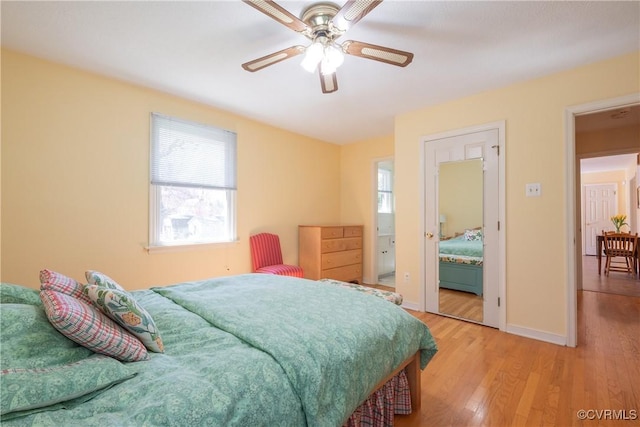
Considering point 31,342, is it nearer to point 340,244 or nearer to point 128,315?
point 128,315

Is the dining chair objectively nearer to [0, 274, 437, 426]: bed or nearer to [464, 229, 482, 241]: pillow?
[464, 229, 482, 241]: pillow

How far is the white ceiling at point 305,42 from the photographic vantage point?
1.80 m

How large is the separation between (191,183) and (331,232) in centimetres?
198

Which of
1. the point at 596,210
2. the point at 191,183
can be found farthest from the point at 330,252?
the point at 596,210

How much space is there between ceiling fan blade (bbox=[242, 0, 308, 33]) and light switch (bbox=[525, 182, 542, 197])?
7.94 ft

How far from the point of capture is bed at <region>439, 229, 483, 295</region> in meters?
3.12

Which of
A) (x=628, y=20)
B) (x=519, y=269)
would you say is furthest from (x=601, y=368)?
(x=628, y=20)

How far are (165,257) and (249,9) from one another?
2.44m

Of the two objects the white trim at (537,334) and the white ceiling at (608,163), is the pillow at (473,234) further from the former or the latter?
the white ceiling at (608,163)

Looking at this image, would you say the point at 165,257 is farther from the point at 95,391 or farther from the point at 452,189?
the point at 452,189

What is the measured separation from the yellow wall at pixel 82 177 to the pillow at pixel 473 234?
2658 mm

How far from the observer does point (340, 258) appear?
4.40m

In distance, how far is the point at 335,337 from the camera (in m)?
1.25

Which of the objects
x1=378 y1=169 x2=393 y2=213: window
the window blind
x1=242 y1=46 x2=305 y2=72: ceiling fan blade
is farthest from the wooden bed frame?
x1=378 y1=169 x2=393 y2=213: window
